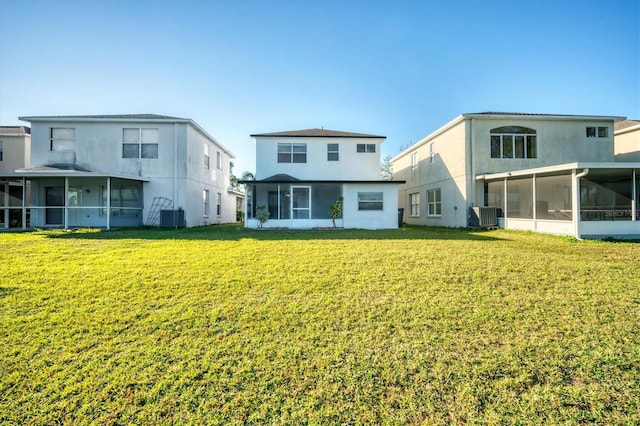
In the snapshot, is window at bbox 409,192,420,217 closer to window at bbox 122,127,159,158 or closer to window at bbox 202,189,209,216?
window at bbox 202,189,209,216

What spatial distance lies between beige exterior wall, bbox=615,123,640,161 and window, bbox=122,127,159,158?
26885 millimetres

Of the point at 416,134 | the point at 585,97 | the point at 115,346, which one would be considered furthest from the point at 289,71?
the point at 416,134

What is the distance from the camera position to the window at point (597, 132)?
16.5 meters

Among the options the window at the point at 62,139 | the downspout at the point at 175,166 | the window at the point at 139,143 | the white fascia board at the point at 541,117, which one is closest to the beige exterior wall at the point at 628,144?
the white fascia board at the point at 541,117

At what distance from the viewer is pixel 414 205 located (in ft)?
75.4

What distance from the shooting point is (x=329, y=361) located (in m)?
3.22

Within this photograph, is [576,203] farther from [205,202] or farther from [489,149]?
[205,202]

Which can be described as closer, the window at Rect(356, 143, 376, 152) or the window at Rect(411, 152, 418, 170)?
the window at Rect(356, 143, 376, 152)

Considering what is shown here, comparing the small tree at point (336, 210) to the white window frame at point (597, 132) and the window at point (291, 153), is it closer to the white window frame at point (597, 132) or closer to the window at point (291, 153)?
the window at point (291, 153)

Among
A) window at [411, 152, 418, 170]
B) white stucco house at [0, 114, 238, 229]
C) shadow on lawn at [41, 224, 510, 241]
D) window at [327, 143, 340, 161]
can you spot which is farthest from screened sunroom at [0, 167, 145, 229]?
window at [411, 152, 418, 170]

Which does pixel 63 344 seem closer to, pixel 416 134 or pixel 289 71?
pixel 289 71

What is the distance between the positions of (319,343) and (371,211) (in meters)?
12.9

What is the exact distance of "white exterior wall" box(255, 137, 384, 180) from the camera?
1808cm

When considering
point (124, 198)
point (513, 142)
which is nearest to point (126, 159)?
point (124, 198)
